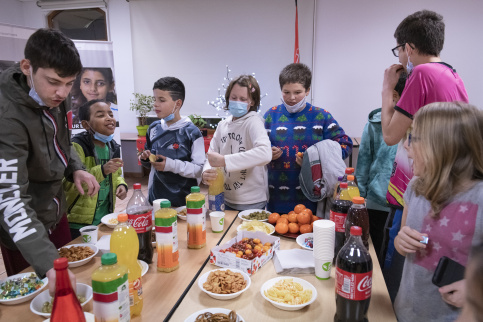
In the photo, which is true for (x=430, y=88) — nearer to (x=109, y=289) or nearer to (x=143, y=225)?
(x=143, y=225)

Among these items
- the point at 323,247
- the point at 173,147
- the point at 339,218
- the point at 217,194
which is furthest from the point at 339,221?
the point at 173,147

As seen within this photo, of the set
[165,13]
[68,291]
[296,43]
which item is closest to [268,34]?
[296,43]

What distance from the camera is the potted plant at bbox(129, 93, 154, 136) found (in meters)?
5.87

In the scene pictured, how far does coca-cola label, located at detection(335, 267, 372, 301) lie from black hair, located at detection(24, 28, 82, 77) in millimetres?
1333

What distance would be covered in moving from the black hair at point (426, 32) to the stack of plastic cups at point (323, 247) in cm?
99

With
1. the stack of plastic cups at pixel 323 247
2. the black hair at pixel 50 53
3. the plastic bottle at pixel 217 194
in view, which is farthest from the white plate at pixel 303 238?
the black hair at pixel 50 53

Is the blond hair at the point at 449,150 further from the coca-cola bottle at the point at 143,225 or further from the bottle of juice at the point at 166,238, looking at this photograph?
the coca-cola bottle at the point at 143,225

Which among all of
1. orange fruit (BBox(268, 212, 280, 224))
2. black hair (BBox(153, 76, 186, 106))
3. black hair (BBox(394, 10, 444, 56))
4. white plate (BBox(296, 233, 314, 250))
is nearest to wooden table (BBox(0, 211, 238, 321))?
orange fruit (BBox(268, 212, 280, 224))

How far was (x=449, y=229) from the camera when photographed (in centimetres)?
108

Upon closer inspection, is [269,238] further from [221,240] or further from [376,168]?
[376,168]

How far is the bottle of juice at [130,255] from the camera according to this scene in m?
1.06

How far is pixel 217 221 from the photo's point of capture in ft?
5.79

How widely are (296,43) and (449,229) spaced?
437cm

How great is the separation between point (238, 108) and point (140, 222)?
1.04m
